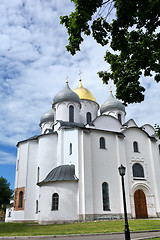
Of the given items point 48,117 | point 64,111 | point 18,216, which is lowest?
point 18,216

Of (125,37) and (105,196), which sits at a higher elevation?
(125,37)

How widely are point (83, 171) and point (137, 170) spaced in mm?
6713

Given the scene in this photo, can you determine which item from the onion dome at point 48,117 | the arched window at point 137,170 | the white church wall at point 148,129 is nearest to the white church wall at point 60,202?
the arched window at point 137,170

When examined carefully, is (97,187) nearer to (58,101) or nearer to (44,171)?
(44,171)

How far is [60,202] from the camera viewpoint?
63.3 feet

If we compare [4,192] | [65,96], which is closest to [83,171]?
[65,96]

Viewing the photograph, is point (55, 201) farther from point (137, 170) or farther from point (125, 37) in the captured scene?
point (125, 37)

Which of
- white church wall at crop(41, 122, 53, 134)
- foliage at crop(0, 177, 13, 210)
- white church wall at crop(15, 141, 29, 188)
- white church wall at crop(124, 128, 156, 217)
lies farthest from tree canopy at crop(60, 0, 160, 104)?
foliage at crop(0, 177, 13, 210)

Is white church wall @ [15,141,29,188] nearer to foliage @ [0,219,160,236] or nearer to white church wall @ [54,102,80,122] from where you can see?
white church wall @ [54,102,80,122]

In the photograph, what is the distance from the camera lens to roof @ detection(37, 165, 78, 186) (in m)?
20.0

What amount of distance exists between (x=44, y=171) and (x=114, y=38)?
18.1m

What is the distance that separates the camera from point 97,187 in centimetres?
2081

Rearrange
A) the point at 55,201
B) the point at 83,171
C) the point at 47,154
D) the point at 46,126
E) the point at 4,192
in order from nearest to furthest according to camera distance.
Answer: the point at 55,201, the point at 83,171, the point at 47,154, the point at 46,126, the point at 4,192

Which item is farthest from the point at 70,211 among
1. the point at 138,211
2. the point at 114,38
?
the point at 114,38
